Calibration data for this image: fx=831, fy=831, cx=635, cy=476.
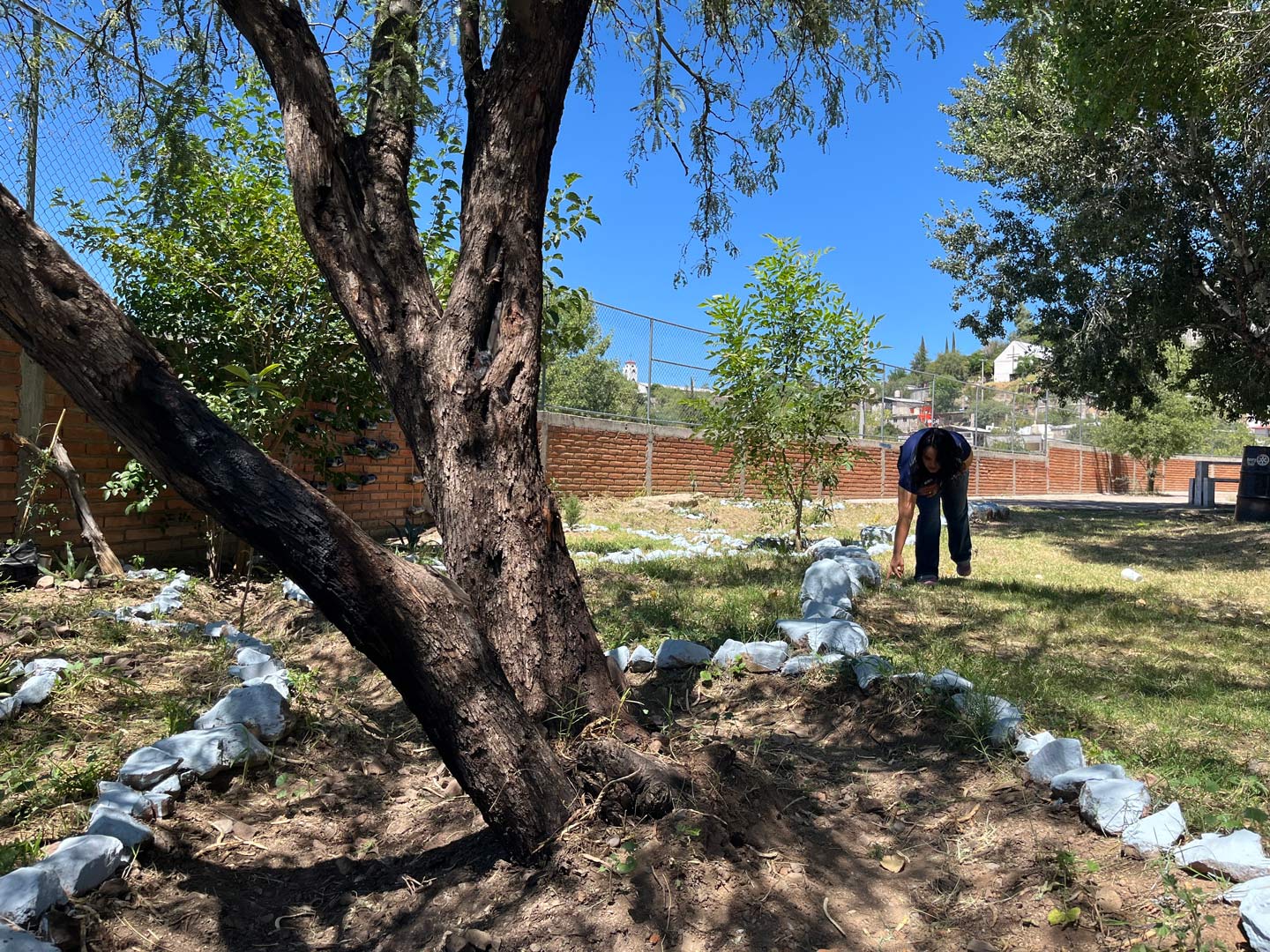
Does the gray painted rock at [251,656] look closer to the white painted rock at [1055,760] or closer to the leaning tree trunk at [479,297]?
the leaning tree trunk at [479,297]

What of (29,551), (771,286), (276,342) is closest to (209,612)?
(29,551)

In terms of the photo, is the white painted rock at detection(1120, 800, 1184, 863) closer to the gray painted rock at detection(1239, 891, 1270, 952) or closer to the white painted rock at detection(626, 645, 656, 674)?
the gray painted rock at detection(1239, 891, 1270, 952)

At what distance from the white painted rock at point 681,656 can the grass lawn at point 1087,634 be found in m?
0.30

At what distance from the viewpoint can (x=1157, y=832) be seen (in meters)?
2.03

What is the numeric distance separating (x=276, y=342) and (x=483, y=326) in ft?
12.1

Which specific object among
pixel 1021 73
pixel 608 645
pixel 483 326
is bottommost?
pixel 608 645

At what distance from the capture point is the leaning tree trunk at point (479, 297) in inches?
96.0

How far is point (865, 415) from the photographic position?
18938mm

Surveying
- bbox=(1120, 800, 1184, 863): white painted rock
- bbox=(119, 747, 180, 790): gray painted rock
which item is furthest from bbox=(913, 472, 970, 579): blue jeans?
bbox=(119, 747, 180, 790): gray painted rock

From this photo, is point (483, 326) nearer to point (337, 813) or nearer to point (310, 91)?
point (310, 91)

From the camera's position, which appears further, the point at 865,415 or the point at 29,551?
the point at 865,415

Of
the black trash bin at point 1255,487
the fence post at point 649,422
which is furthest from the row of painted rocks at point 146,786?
the black trash bin at point 1255,487

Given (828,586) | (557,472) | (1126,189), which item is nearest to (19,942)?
(828,586)

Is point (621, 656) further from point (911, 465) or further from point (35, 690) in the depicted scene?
point (911, 465)
